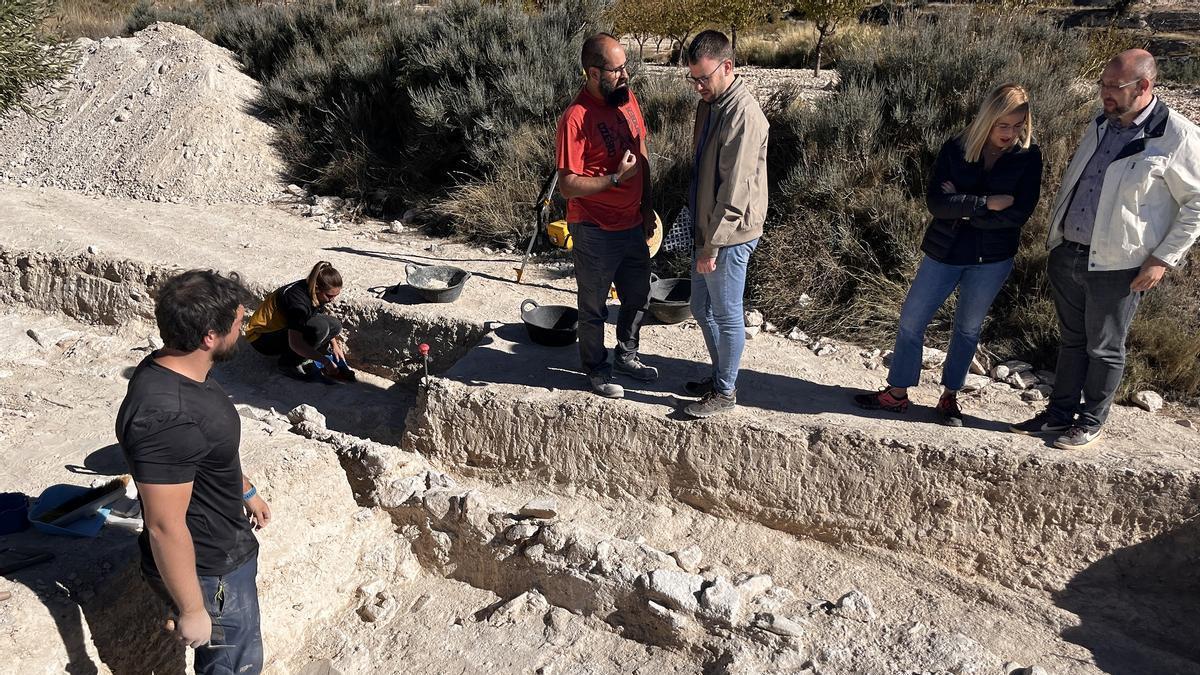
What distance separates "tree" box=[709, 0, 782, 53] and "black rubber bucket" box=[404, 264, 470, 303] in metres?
8.18

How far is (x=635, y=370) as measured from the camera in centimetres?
510

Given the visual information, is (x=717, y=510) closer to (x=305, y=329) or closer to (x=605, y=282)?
(x=605, y=282)

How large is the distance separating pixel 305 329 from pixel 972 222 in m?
4.50

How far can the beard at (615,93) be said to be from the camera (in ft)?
14.1

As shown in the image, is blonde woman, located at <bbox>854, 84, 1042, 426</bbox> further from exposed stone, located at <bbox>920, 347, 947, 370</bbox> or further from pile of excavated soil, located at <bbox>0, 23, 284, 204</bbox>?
pile of excavated soil, located at <bbox>0, 23, 284, 204</bbox>

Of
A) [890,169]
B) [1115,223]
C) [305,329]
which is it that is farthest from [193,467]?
[890,169]

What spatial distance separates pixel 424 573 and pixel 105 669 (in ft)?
5.61

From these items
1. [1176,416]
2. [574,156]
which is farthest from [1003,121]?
[1176,416]

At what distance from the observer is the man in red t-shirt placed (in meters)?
4.29

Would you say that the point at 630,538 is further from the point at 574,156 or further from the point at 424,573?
the point at 574,156

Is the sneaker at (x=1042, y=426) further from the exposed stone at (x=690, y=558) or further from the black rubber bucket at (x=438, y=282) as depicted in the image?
the black rubber bucket at (x=438, y=282)

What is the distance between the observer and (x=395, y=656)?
14.5ft

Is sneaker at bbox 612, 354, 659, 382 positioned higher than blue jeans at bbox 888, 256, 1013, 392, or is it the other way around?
blue jeans at bbox 888, 256, 1013, 392

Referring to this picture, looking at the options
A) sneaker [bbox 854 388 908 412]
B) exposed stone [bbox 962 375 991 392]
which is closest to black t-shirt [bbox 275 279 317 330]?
sneaker [bbox 854 388 908 412]
